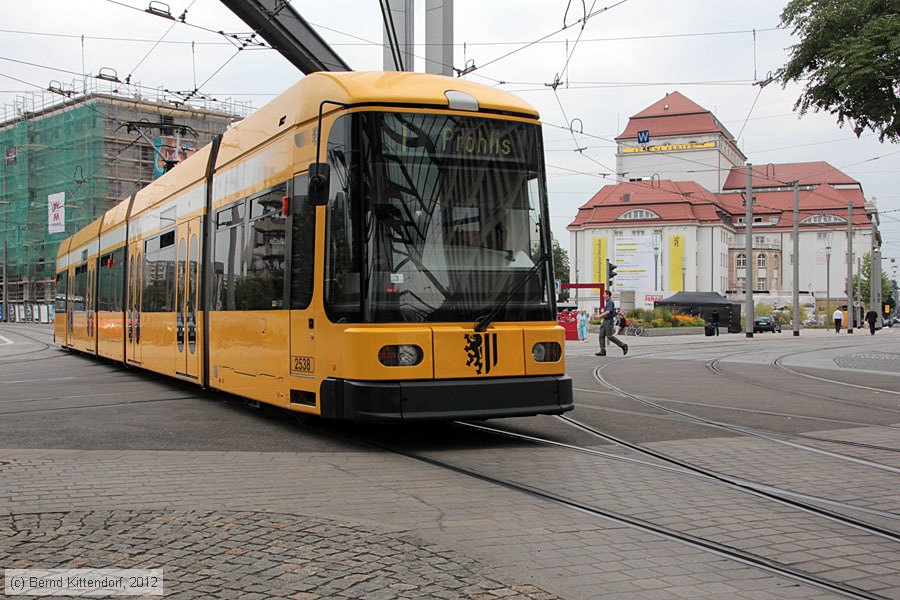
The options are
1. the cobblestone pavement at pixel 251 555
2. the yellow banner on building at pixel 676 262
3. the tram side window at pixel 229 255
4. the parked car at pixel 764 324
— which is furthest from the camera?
the yellow banner on building at pixel 676 262

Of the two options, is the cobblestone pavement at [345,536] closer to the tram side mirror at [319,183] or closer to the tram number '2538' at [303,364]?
the tram number '2538' at [303,364]

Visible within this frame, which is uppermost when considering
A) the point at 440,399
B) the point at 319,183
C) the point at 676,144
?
the point at 676,144

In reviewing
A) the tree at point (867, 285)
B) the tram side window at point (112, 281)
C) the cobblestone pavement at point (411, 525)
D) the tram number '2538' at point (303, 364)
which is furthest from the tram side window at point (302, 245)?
the tree at point (867, 285)

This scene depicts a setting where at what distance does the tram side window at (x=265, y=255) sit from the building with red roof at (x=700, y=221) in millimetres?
91833

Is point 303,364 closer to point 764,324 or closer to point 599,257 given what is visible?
point 764,324

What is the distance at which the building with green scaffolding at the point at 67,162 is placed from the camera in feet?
189

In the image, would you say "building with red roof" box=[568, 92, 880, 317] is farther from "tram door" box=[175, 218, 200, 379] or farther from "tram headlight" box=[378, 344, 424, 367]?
"tram headlight" box=[378, 344, 424, 367]

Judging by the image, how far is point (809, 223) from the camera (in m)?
111

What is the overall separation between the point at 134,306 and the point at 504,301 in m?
10.9

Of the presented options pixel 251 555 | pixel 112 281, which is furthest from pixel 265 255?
pixel 112 281

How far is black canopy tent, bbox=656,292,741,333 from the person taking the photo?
58375 millimetres

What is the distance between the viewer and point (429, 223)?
866 centimetres

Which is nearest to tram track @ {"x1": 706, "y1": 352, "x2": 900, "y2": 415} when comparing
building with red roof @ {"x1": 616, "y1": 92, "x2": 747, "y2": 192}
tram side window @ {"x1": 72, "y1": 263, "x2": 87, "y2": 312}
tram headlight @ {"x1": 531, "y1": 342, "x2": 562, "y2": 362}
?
tram headlight @ {"x1": 531, "y1": 342, "x2": 562, "y2": 362}

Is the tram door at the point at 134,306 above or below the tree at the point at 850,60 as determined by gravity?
below
